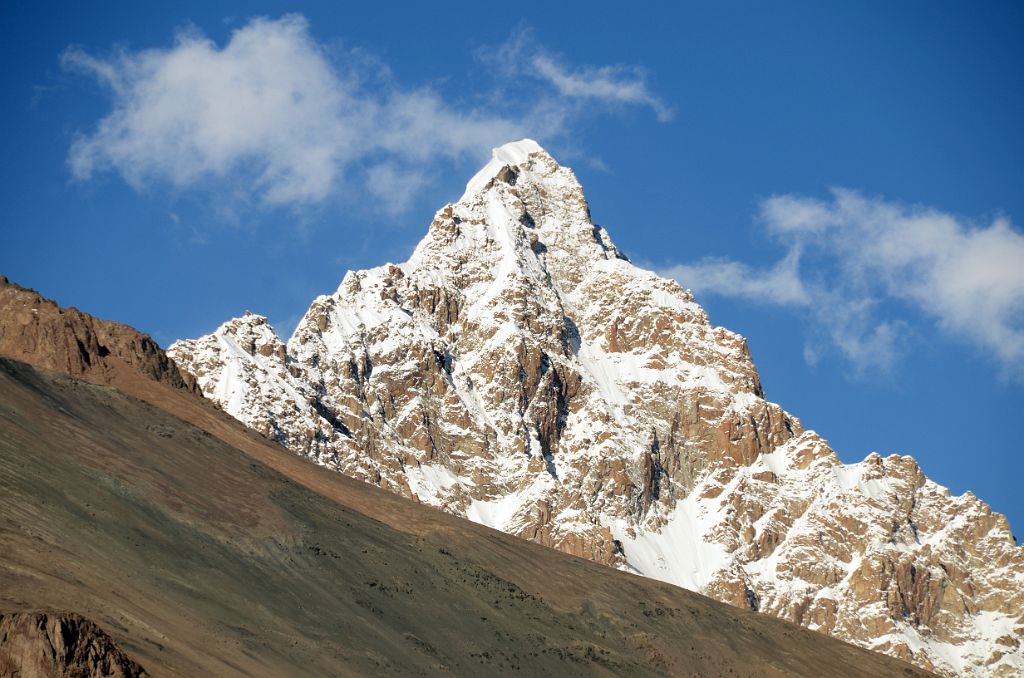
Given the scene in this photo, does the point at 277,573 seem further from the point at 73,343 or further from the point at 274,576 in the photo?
the point at 73,343

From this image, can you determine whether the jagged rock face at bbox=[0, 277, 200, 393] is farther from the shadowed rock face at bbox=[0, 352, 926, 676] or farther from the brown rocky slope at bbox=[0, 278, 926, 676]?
the shadowed rock face at bbox=[0, 352, 926, 676]

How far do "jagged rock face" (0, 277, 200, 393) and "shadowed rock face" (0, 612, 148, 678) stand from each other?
71690 millimetres

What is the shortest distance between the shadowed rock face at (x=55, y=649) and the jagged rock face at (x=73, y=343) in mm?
71690

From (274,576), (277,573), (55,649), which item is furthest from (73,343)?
(55,649)

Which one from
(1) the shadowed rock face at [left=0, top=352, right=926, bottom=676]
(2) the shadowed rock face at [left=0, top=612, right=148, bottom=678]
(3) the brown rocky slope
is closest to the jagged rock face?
(3) the brown rocky slope

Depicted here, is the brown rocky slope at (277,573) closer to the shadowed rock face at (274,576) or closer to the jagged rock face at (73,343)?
the shadowed rock face at (274,576)

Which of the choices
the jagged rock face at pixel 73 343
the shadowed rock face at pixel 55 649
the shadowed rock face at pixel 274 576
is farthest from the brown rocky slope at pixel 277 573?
the shadowed rock face at pixel 55 649

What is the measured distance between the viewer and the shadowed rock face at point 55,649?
232ft

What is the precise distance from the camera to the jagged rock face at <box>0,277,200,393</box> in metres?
145

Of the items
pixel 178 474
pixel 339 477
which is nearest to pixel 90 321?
pixel 339 477

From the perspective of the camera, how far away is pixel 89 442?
117000 millimetres

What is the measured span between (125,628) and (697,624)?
68.8 meters

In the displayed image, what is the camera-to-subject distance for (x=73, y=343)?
14638cm

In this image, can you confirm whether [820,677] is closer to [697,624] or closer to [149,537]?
[697,624]
